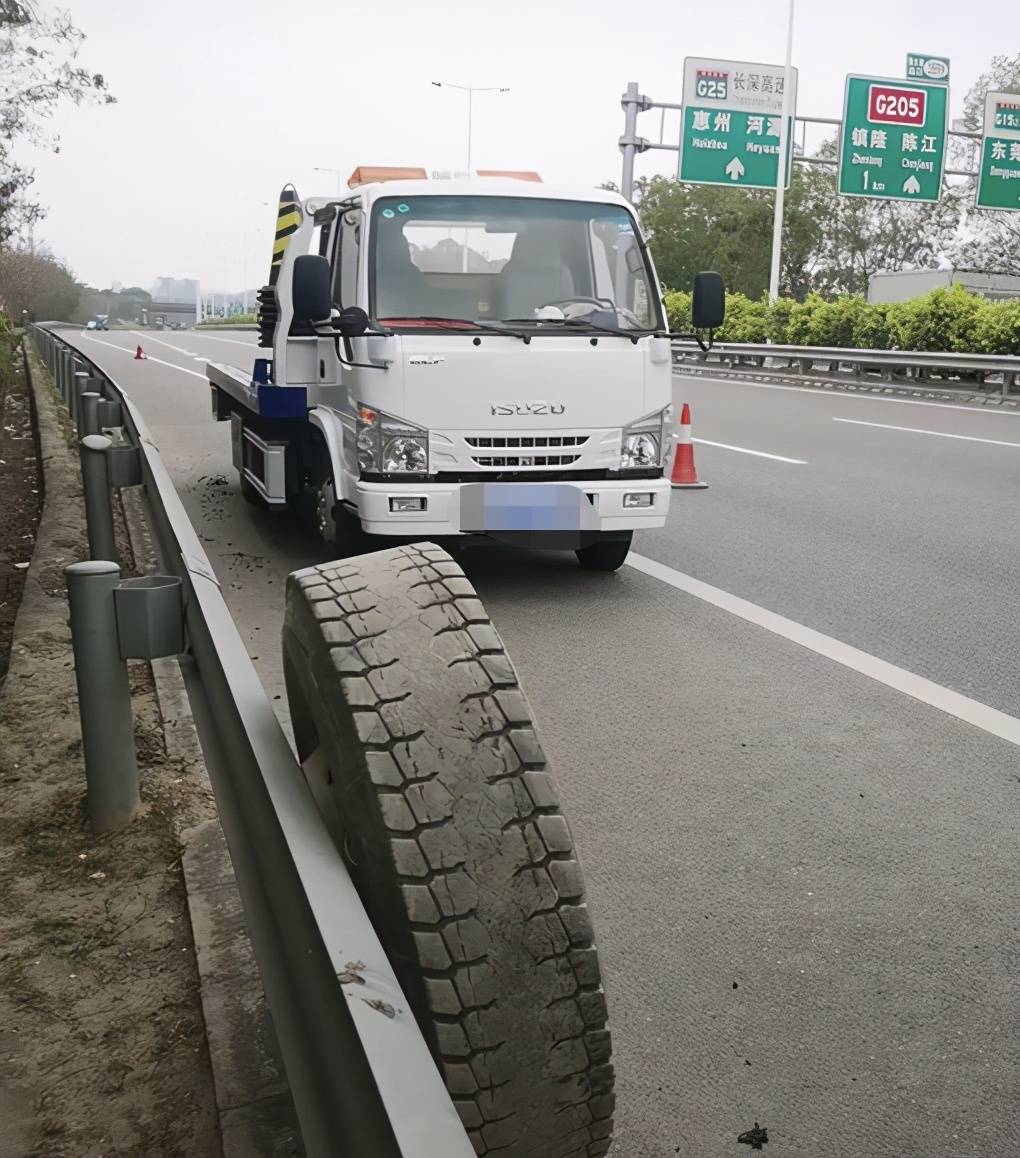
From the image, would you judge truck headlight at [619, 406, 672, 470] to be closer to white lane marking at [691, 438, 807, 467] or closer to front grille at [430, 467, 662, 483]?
front grille at [430, 467, 662, 483]

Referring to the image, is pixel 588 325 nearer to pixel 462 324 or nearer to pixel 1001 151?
pixel 462 324

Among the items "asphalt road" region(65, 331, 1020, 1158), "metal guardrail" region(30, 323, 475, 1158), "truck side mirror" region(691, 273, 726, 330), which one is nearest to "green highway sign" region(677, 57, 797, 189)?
"asphalt road" region(65, 331, 1020, 1158)

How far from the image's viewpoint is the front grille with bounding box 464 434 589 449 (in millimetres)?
7035

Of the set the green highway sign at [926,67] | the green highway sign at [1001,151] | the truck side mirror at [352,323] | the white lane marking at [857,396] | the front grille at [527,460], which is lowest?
the white lane marking at [857,396]

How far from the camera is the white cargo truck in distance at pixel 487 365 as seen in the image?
22.9 feet

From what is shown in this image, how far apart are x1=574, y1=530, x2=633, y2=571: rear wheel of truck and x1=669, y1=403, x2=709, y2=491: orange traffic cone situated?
359 centimetres

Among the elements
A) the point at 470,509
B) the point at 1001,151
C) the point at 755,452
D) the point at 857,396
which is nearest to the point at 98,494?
the point at 470,509

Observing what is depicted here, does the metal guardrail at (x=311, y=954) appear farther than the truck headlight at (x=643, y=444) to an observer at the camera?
No

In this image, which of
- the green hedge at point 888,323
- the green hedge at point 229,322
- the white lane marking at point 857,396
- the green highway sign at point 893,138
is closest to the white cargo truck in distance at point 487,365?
the green hedge at point 888,323

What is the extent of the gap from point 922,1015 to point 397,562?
1588mm

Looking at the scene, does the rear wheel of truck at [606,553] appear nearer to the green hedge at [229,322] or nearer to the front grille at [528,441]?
the front grille at [528,441]

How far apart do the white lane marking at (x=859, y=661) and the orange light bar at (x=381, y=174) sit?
2809 millimetres

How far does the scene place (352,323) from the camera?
6988mm

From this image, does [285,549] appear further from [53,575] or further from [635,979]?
[635,979]
